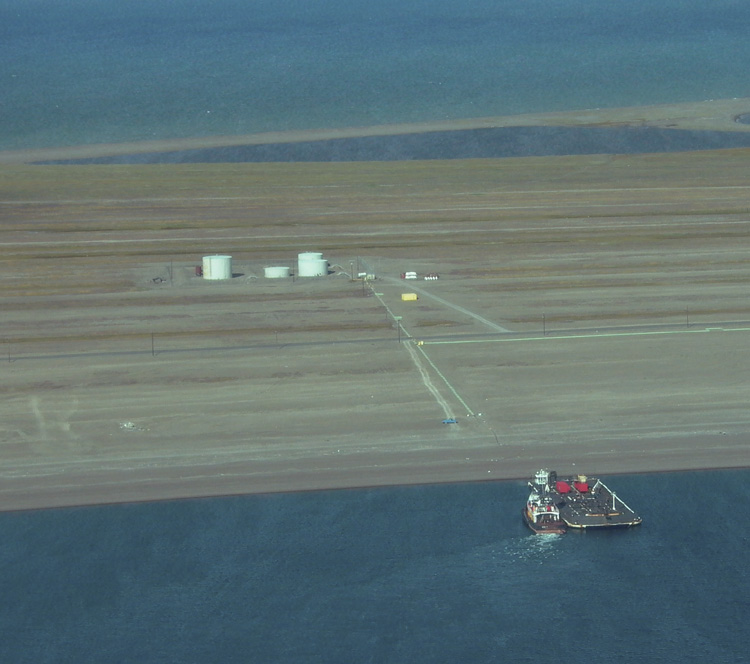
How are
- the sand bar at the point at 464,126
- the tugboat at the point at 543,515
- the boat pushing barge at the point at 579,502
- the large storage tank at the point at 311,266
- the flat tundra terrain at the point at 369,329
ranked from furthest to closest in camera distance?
the sand bar at the point at 464,126 → the large storage tank at the point at 311,266 → the flat tundra terrain at the point at 369,329 → the boat pushing barge at the point at 579,502 → the tugboat at the point at 543,515

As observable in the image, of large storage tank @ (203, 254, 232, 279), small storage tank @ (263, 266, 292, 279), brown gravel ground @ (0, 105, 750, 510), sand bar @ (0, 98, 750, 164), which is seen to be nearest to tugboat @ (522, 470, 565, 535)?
brown gravel ground @ (0, 105, 750, 510)

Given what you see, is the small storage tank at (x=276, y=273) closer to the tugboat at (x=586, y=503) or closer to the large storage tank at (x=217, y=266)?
the large storage tank at (x=217, y=266)

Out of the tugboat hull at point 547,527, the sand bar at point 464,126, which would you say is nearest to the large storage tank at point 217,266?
the tugboat hull at point 547,527

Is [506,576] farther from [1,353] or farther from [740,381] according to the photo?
[1,353]

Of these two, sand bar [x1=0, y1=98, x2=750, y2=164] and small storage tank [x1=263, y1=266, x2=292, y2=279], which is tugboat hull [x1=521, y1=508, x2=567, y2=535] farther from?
sand bar [x1=0, y1=98, x2=750, y2=164]

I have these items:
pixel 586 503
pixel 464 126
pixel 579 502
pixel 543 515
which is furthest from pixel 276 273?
pixel 464 126

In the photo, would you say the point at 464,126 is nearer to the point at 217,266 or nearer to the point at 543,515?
the point at 217,266

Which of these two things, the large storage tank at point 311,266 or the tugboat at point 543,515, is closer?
the tugboat at point 543,515
